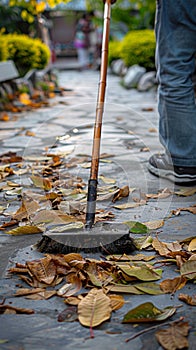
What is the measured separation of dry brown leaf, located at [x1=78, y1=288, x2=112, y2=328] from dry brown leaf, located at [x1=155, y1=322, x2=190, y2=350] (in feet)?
0.59

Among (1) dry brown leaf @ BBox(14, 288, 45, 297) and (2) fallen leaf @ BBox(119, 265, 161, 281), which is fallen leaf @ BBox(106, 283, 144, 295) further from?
(1) dry brown leaf @ BBox(14, 288, 45, 297)

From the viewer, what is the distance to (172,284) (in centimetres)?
186

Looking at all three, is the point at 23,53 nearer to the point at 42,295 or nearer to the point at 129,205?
the point at 129,205

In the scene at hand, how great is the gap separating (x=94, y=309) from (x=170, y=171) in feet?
5.60

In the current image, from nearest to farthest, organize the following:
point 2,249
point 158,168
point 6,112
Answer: point 2,249 → point 158,168 → point 6,112

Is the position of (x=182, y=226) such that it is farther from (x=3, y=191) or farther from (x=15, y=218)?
(x=3, y=191)

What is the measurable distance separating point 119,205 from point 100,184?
41 centimetres

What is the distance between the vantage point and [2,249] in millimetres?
2234

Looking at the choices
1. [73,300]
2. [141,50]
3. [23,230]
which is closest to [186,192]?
[23,230]

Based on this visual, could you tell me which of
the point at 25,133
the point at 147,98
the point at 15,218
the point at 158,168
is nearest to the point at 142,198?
the point at 158,168

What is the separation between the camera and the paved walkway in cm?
155

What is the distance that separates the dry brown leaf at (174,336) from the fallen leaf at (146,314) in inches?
2.2

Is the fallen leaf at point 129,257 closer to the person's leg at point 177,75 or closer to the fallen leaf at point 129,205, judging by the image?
the fallen leaf at point 129,205

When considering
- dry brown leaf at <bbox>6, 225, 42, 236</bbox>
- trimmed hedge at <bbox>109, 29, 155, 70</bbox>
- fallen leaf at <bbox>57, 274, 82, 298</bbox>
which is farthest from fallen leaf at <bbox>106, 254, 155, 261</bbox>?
trimmed hedge at <bbox>109, 29, 155, 70</bbox>
